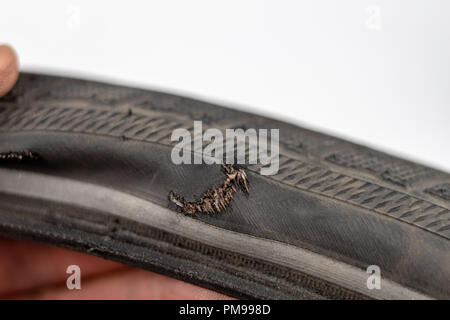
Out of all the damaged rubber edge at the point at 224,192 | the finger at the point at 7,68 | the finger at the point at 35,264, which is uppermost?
the finger at the point at 7,68

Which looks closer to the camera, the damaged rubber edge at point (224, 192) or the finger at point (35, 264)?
the damaged rubber edge at point (224, 192)

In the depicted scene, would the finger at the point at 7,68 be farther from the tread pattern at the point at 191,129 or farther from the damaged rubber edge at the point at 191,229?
the damaged rubber edge at the point at 191,229

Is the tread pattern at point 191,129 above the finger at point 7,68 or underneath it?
underneath

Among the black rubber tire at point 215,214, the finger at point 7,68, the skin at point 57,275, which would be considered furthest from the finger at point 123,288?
the finger at point 7,68

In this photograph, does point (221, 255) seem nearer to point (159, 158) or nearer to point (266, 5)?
point (159, 158)

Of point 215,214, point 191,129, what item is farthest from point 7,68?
point 215,214
